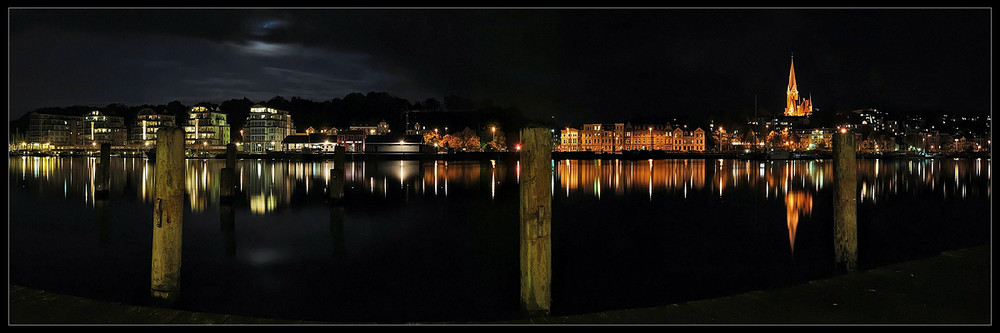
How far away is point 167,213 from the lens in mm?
8125

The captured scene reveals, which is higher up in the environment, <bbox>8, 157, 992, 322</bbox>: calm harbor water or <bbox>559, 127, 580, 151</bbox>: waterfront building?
<bbox>559, 127, 580, 151</bbox>: waterfront building

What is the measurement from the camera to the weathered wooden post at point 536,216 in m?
7.00

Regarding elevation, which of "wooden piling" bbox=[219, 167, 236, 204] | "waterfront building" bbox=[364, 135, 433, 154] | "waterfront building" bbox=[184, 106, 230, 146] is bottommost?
"wooden piling" bbox=[219, 167, 236, 204]

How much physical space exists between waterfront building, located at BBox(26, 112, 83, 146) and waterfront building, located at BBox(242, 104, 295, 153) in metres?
83.5

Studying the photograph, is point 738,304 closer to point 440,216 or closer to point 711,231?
point 711,231

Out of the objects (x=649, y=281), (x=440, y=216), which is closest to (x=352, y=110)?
(x=440, y=216)

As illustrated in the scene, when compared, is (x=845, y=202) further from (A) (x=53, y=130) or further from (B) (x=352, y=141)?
(A) (x=53, y=130)

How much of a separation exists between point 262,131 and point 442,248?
128986 mm

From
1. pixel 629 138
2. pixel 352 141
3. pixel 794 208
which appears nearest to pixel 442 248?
pixel 794 208

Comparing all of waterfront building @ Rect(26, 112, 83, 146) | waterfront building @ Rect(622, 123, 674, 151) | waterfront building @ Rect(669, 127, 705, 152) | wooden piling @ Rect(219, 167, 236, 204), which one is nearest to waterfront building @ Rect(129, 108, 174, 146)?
waterfront building @ Rect(26, 112, 83, 146)

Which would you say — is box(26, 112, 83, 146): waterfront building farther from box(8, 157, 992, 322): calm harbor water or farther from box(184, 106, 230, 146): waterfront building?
box(8, 157, 992, 322): calm harbor water

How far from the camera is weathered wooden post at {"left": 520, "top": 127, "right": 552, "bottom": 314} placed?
275 inches

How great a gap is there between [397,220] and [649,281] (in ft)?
36.1

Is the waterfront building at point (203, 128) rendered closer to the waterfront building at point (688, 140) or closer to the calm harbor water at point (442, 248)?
the calm harbor water at point (442, 248)
